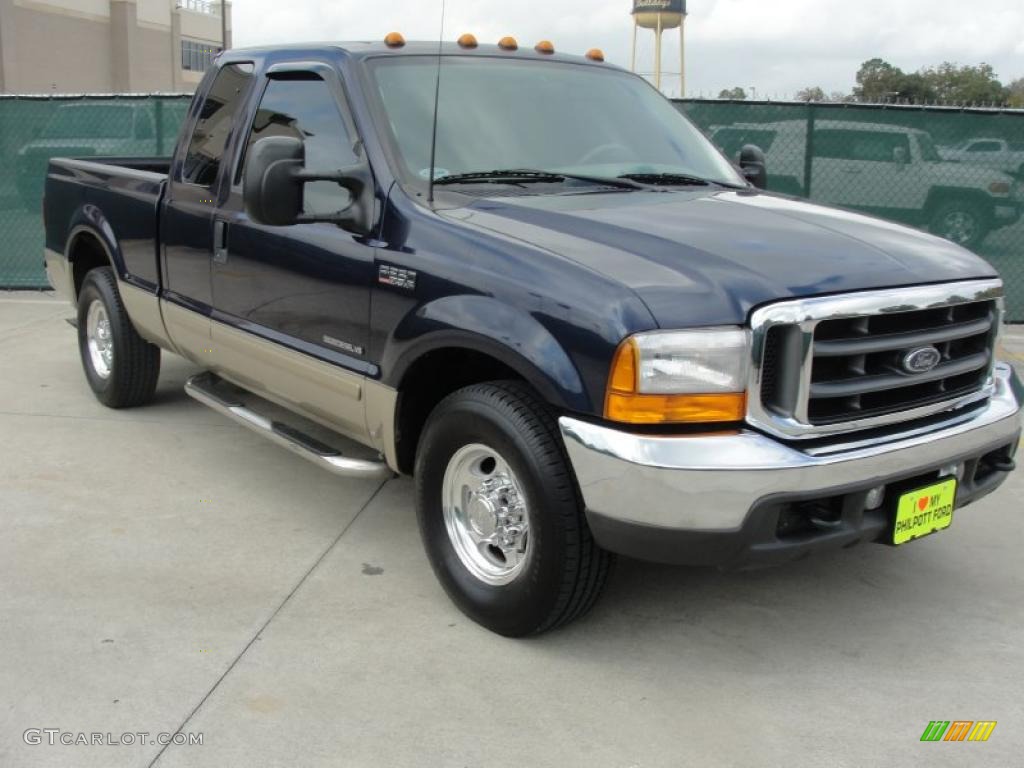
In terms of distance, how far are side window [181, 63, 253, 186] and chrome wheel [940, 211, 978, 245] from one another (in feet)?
20.9

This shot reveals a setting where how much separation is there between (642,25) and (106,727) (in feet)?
185

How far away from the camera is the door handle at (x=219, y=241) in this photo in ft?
16.1

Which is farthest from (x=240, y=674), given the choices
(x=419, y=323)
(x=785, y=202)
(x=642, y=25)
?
(x=642, y=25)

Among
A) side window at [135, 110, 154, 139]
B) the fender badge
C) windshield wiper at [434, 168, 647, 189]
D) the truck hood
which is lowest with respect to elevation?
the fender badge

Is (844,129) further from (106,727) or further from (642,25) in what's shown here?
(642,25)

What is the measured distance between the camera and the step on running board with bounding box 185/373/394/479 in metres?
4.20

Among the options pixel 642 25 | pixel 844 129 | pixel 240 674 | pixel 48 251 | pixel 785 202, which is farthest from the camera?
pixel 642 25

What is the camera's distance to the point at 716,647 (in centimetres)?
373

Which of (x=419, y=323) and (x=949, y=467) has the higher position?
(x=419, y=323)

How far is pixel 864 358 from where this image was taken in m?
3.34

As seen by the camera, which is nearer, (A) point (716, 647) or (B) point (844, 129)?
(A) point (716, 647)

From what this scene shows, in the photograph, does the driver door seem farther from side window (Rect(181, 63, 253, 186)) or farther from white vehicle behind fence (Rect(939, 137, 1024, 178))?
white vehicle behind fence (Rect(939, 137, 1024, 178))

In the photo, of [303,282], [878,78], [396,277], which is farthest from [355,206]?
[878,78]

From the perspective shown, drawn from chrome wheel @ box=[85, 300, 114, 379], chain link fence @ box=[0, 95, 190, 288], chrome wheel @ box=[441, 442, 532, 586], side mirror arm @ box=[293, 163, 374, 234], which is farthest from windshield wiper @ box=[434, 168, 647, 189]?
chain link fence @ box=[0, 95, 190, 288]
